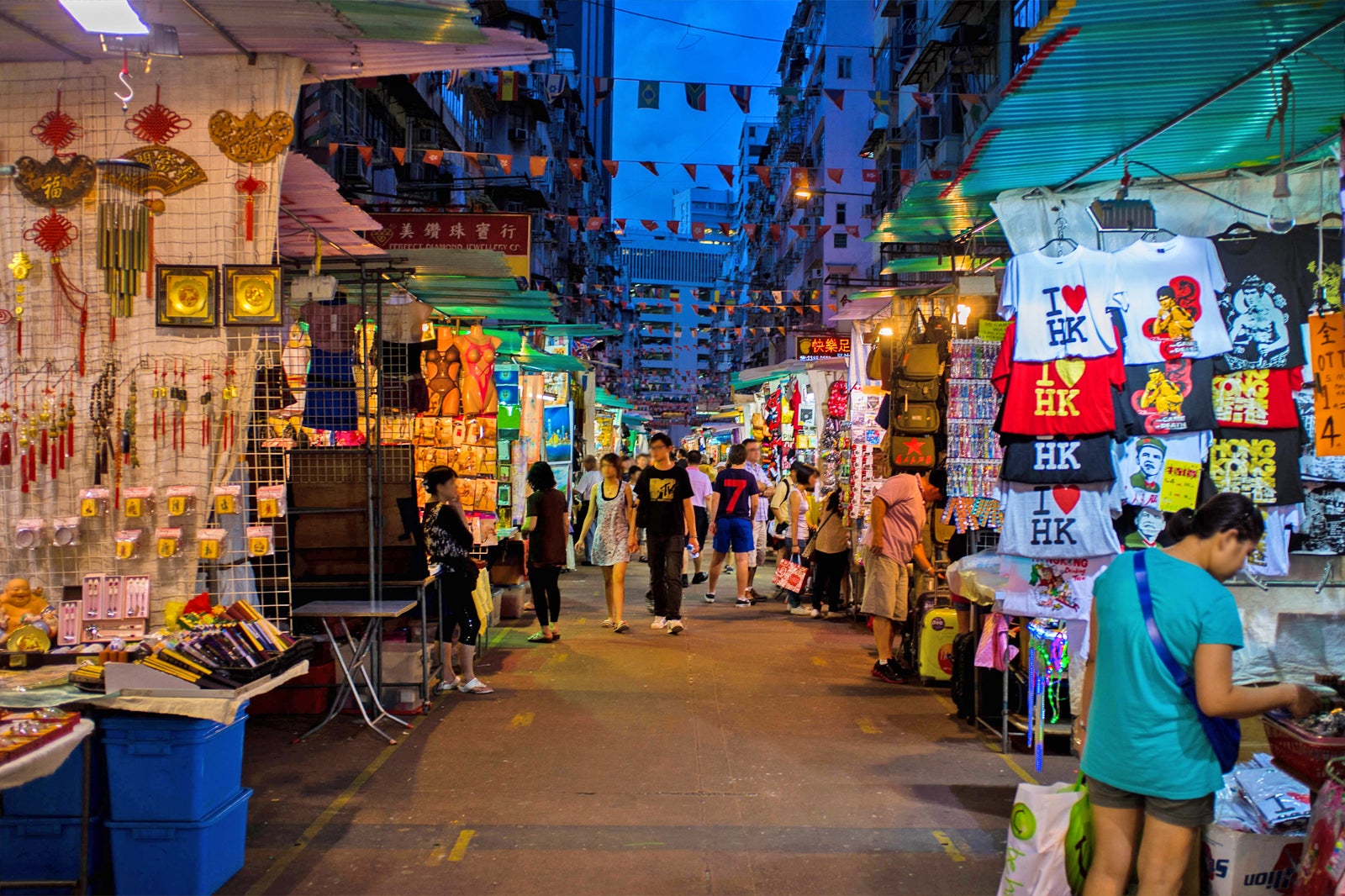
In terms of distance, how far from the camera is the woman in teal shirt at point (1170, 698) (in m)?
3.15

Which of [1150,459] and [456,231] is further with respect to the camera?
[456,231]

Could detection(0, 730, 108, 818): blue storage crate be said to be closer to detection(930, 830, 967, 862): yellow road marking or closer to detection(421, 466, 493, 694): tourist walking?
detection(421, 466, 493, 694): tourist walking

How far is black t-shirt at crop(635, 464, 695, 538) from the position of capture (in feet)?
34.2

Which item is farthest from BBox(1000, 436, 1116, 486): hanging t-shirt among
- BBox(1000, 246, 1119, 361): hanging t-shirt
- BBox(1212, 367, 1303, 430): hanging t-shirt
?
BBox(1212, 367, 1303, 430): hanging t-shirt

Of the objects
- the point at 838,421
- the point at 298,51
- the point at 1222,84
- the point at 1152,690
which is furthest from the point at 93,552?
the point at 838,421

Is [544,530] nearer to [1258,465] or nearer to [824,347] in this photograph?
[1258,465]

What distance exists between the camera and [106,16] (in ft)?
13.4

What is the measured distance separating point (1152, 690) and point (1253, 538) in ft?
1.88

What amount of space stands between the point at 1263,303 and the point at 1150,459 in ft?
2.92

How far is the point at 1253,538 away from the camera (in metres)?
3.23

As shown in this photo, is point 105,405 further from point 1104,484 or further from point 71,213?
point 1104,484

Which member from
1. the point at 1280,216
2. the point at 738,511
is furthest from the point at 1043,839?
the point at 738,511

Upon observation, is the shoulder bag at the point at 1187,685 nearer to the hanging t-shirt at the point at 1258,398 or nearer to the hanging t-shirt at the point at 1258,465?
the hanging t-shirt at the point at 1258,465

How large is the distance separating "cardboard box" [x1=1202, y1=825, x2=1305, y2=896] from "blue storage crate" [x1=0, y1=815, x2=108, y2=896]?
4451 mm
